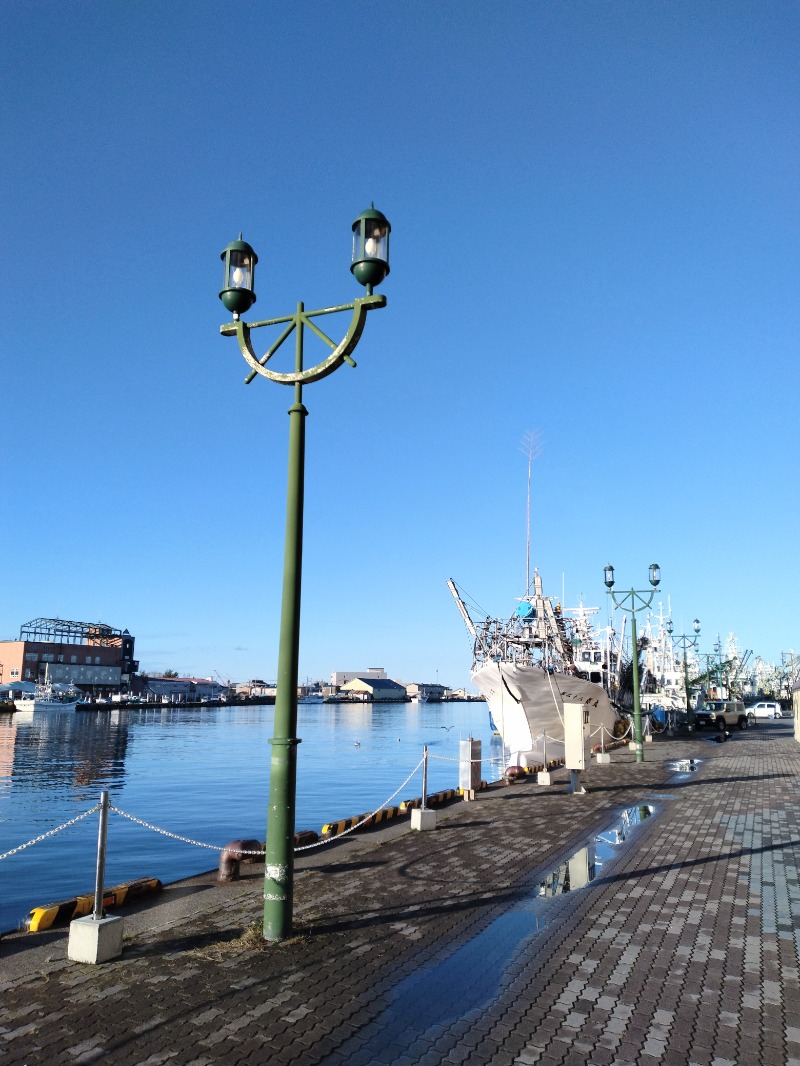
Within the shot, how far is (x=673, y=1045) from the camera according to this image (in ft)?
16.9

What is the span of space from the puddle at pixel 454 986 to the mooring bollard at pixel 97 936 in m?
2.77

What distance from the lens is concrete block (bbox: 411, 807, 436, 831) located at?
13.7 meters

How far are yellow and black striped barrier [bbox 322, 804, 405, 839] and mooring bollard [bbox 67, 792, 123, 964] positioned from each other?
21.1 feet

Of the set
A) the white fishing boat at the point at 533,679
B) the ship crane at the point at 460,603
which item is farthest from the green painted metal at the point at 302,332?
the ship crane at the point at 460,603

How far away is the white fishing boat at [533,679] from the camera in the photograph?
127ft

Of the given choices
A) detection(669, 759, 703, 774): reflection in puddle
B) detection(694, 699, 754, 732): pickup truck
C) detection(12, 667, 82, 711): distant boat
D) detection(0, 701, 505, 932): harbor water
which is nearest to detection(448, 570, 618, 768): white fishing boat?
detection(0, 701, 505, 932): harbor water

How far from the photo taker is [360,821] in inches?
570

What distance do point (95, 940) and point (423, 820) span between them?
26.3 feet

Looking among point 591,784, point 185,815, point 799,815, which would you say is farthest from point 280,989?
point 185,815

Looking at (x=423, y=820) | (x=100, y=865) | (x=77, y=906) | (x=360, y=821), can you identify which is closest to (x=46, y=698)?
(x=360, y=821)

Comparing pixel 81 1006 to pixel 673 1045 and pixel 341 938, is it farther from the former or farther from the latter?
pixel 673 1045

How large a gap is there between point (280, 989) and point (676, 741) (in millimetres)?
39763

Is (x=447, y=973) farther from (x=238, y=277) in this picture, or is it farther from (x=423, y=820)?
(x=238, y=277)

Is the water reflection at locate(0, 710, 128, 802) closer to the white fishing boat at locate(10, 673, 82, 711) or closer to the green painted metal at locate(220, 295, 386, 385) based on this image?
the green painted metal at locate(220, 295, 386, 385)
